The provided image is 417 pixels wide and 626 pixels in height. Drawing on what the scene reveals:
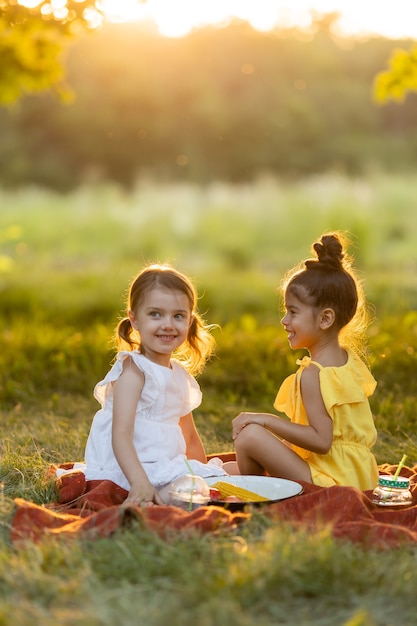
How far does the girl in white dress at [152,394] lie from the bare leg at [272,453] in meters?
0.17

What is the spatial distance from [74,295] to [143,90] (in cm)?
1416

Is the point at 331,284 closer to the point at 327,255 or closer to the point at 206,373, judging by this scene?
the point at 327,255

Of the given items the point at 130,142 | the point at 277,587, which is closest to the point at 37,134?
the point at 130,142

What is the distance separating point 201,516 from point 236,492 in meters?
0.50

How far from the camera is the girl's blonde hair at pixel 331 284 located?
3.48 meters

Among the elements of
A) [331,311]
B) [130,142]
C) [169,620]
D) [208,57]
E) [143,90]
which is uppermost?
[208,57]

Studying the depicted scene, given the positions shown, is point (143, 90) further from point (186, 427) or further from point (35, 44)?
point (186, 427)

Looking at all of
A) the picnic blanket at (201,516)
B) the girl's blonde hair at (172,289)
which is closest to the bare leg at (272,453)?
the picnic blanket at (201,516)

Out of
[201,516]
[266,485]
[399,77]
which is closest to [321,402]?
[266,485]

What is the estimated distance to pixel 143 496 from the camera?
119 inches

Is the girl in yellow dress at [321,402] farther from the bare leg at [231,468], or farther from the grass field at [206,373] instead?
the grass field at [206,373]

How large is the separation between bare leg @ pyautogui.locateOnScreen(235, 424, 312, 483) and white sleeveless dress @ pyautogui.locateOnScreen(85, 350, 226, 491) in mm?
163

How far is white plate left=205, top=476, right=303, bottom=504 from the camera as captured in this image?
10.4ft

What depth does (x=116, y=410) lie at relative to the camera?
3.21 metres
